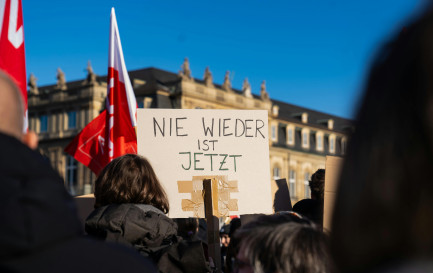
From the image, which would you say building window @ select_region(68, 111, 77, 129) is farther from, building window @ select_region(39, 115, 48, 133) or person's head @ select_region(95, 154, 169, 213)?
person's head @ select_region(95, 154, 169, 213)

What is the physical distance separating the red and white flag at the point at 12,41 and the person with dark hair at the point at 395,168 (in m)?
4.15

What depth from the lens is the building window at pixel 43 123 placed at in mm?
51094

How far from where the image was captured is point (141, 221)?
3088 mm

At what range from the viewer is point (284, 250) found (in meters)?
1.83

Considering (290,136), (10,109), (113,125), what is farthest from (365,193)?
(290,136)

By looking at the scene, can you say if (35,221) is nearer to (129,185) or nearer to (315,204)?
(129,185)

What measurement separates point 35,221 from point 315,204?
4042 millimetres

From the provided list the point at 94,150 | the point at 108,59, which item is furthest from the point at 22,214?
the point at 94,150

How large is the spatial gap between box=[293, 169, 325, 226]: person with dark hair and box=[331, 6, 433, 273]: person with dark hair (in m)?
3.88

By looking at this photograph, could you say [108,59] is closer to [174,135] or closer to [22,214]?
[174,135]

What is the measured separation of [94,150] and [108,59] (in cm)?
121

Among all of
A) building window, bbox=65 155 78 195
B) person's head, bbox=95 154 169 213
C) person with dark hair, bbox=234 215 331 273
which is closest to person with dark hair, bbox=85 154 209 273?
person's head, bbox=95 154 169 213

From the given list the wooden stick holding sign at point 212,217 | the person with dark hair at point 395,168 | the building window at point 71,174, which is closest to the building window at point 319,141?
the building window at point 71,174

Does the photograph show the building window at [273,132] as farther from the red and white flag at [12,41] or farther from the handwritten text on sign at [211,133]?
the red and white flag at [12,41]
